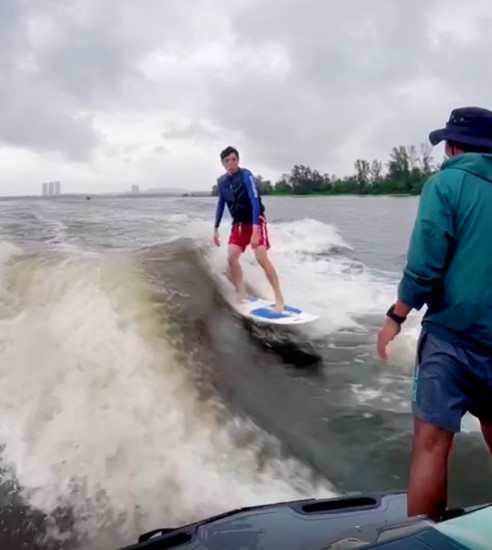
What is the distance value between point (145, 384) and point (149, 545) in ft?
10.6

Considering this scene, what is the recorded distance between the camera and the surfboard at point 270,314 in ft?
28.0

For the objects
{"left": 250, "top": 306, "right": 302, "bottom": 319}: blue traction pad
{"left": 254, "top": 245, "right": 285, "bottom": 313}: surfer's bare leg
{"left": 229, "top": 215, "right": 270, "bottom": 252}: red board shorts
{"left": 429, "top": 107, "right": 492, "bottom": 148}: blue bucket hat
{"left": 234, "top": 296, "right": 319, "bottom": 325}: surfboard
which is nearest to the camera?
{"left": 429, "top": 107, "right": 492, "bottom": 148}: blue bucket hat

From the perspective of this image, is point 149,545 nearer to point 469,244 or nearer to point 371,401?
point 469,244

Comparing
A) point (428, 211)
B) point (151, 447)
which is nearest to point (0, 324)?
point (151, 447)

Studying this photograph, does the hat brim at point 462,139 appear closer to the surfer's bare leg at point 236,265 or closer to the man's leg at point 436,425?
the man's leg at point 436,425

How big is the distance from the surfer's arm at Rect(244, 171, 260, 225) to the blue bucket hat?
234 inches

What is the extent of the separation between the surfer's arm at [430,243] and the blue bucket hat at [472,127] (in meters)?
0.23

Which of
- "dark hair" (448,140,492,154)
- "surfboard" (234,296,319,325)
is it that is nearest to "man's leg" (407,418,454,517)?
"dark hair" (448,140,492,154)

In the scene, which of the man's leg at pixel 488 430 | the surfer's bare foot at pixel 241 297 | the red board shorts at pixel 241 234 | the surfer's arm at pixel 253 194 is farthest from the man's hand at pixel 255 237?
the man's leg at pixel 488 430

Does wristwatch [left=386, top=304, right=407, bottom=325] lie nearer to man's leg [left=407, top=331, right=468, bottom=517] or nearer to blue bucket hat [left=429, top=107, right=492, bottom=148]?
man's leg [left=407, top=331, right=468, bottom=517]

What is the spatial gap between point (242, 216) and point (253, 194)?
0.50 metres

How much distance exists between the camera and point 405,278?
3.01m

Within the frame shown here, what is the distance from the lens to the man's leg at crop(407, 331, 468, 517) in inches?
114

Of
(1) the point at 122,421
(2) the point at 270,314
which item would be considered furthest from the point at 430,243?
(2) the point at 270,314
